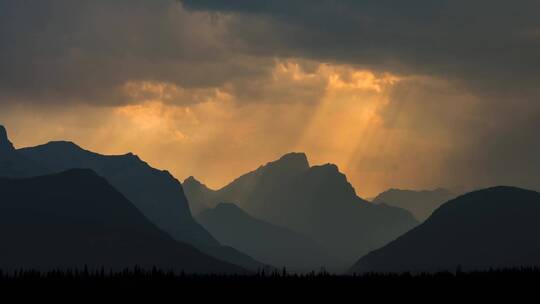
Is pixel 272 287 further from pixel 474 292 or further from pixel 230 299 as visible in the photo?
pixel 474 292

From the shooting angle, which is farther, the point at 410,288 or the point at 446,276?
the point at 446,276

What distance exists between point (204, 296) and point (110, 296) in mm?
11393

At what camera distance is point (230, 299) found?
4158 inches

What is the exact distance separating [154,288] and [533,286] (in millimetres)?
49384

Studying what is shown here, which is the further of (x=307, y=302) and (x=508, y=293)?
(x=508, y=293)

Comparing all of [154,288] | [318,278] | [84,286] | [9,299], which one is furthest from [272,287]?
[9,299]

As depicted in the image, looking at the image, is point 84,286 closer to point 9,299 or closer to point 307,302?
point 9,299

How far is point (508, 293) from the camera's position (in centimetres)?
11069

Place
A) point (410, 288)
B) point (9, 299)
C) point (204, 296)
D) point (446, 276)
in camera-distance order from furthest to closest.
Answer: point (446, 276), point (410, 288), point (204, 296), point (9, 299)

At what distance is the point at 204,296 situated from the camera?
107 metres

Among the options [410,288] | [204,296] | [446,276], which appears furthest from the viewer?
[446,276]

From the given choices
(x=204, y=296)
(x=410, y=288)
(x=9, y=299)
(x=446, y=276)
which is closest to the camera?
(x=9, y=299)

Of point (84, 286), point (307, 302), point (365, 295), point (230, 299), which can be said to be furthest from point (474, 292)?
point (84, 286)

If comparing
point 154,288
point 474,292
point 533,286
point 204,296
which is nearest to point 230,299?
point 204,296
